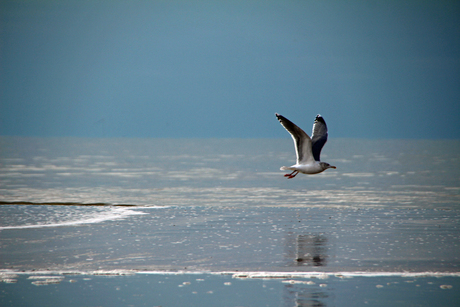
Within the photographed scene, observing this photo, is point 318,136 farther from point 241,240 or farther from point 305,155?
point 241,240

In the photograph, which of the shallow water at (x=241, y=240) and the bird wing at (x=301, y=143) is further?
the bird wing at (x=301, y=143)

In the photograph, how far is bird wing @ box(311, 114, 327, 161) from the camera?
1722 cm

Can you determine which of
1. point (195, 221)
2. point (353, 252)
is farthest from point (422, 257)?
point (195, 221)

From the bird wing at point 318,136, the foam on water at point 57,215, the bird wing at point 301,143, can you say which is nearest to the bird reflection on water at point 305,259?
the bird wing at point 301,143

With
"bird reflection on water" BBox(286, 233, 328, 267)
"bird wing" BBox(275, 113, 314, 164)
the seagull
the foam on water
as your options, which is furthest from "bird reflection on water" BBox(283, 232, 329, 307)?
the foam on water

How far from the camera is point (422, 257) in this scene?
1394cm

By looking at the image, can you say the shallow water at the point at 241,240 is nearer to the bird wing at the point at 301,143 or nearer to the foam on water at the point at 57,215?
the foam on water at the point at 57,215

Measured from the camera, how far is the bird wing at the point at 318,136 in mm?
17219

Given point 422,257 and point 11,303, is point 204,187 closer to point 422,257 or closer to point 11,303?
point 422,257

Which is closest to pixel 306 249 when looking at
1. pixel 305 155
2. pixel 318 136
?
pixel 305 155

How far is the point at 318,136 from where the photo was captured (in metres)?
17.5

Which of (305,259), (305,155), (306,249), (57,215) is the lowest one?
(305,259)

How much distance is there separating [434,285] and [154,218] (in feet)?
40.1

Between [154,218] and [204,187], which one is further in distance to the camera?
[204,187]
